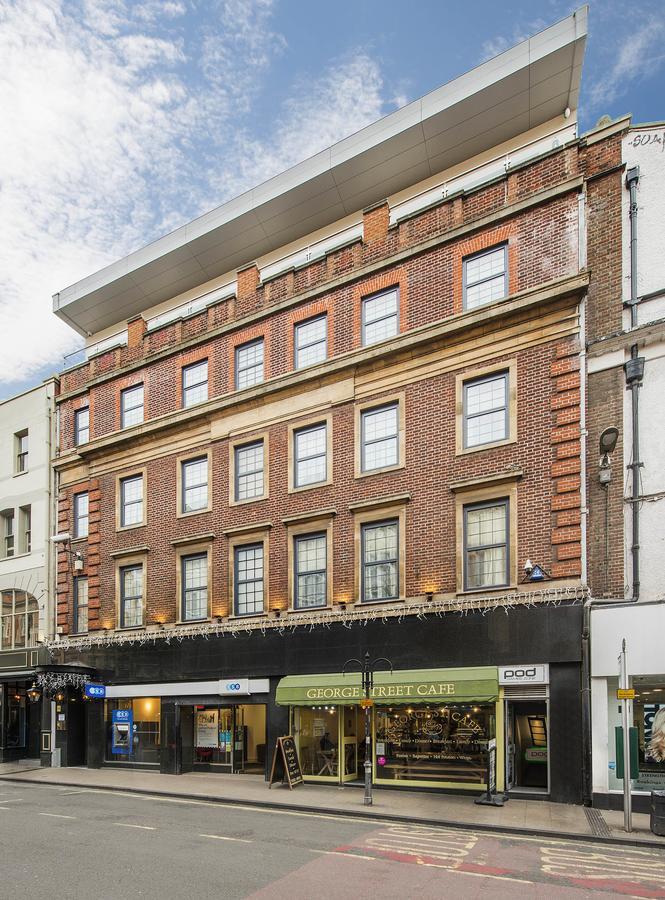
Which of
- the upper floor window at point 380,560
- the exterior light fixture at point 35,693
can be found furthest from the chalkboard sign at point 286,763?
the exterior light fixture at point 35,693

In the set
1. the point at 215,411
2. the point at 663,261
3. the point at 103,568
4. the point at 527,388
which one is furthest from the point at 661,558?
the point at 103,568

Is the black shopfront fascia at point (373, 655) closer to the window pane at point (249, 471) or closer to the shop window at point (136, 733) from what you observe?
the shop window at point (136, 733)

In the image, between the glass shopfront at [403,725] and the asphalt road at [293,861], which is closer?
the asphalt road at [293,861]

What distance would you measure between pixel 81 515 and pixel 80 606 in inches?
143

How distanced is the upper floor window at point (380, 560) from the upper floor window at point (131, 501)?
10221 mm

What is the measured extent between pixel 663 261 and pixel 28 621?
2766 centimetres

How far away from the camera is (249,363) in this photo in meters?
26.1

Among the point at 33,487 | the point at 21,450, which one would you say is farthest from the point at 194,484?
the point at 21,450

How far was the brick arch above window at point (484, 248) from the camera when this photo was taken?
20203 millimetres

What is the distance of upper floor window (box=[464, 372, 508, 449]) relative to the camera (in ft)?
66.1

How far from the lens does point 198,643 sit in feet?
82.5

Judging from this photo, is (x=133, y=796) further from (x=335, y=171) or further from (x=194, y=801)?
Answer: (x=335, y=171)

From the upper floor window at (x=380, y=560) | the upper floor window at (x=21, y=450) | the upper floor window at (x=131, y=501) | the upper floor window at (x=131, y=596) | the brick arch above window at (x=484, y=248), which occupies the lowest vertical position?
the upper floor window at (x=131, y=596)

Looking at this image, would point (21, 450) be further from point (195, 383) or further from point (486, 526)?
point (486, 526)
